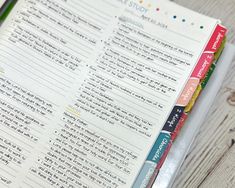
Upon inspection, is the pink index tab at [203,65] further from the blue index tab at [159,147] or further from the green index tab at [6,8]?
the green index tab at [6,8]

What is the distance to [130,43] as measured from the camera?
0.47 m

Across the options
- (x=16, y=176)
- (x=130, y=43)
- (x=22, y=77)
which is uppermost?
(x=130, y=43)

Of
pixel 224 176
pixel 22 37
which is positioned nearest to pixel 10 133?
pixel 22 37

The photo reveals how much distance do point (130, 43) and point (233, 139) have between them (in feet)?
0.58

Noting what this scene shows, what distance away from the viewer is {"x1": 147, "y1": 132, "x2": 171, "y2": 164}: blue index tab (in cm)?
42

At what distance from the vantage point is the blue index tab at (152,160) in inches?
16.2

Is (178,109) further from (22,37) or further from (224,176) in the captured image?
(22,37)

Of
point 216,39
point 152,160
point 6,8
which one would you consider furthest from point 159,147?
point 6,8

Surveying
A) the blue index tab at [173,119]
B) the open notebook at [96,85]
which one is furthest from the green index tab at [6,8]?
the blue index tab at [173,119]

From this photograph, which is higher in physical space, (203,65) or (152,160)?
(203,65)

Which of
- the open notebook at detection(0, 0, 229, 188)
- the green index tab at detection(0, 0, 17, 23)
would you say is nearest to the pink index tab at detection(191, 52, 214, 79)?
the open notebook at detection(0, 0, 229, 188)

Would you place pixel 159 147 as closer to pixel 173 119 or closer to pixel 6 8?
pixel 173 119

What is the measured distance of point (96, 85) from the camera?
45 centimetres

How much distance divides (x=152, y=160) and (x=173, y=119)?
5cm
